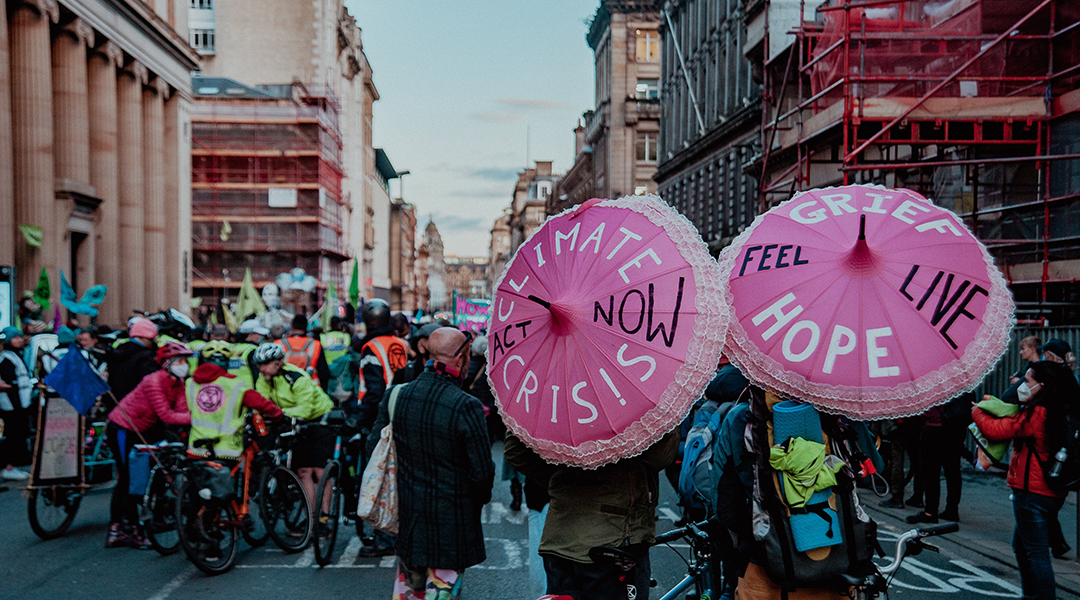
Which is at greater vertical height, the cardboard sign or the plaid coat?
the plaid coat

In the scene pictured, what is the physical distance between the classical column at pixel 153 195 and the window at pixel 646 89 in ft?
111

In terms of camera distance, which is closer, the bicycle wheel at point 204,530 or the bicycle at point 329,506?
the bicycle wheel at point 204,530

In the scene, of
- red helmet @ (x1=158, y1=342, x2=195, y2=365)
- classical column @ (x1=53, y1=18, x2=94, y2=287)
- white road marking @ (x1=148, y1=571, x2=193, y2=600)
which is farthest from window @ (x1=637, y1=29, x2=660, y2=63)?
white road marking @ (x1=148, y1=571, x2=193, y2=600)

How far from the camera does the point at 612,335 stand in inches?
126

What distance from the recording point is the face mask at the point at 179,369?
7.93 m

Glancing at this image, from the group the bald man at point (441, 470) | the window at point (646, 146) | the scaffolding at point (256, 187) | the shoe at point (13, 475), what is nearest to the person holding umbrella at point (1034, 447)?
the bald man at point (441, 470)

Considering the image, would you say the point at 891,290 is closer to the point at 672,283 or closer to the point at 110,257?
the point at 672,283

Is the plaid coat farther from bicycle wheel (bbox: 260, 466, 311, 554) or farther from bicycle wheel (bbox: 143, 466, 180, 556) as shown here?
bicycle wheel (bbox: 143, 466, 180, 556)

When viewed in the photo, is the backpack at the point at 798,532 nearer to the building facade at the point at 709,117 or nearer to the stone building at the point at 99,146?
the building facade at the point at 709,117

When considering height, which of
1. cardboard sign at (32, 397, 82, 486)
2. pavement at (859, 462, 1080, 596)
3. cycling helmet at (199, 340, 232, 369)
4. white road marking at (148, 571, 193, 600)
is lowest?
pavement at (859, 462, 1080, 596)

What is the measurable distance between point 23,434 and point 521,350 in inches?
449

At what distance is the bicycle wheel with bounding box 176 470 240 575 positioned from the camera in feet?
23.1

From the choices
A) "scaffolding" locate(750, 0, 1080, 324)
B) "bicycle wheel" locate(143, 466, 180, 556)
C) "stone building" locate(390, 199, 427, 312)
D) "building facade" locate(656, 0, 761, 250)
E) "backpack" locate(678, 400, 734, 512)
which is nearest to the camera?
"backpack" locate(678, 400, 734, 512)

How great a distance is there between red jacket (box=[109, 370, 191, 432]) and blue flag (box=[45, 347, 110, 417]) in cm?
34
